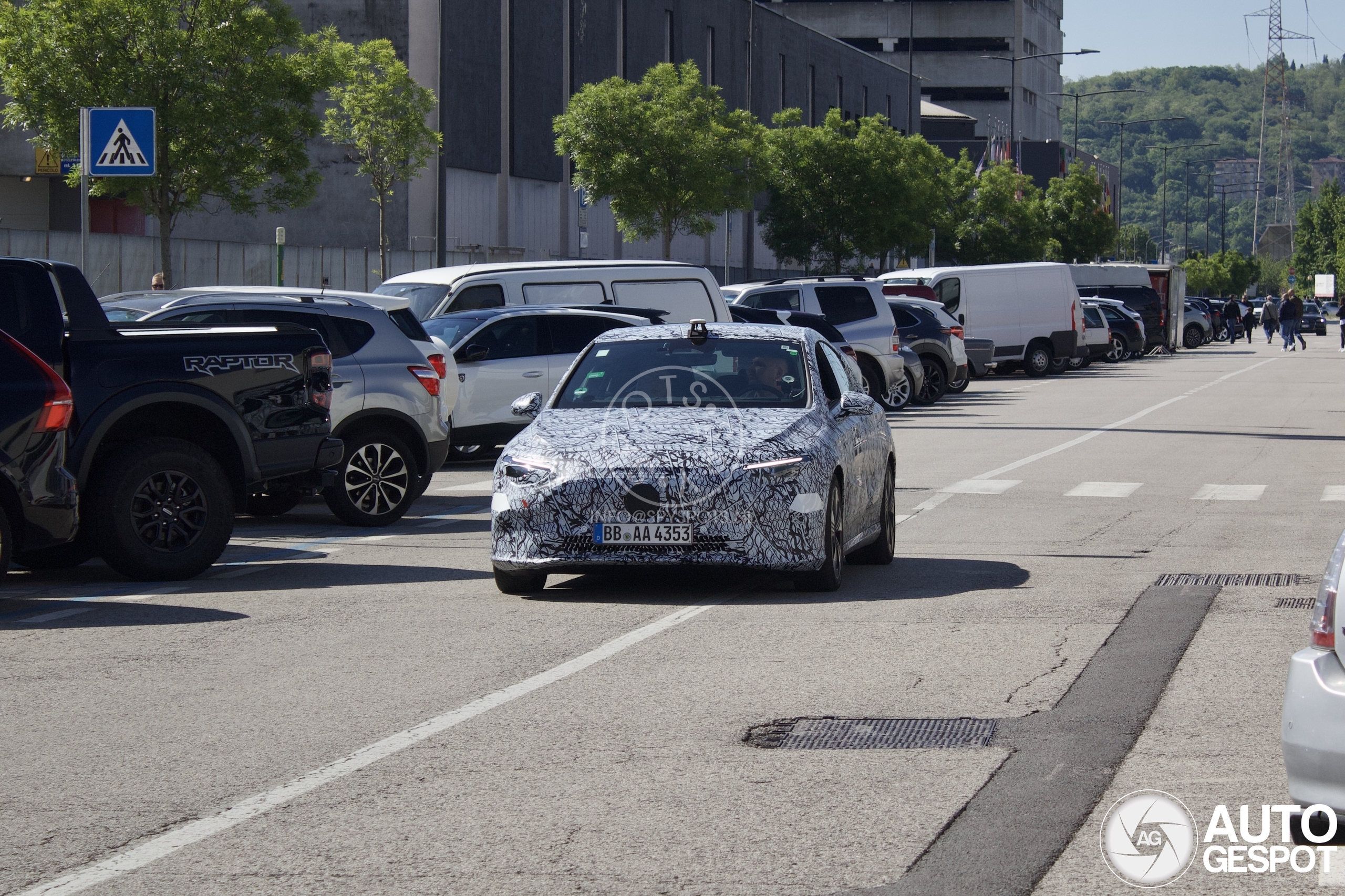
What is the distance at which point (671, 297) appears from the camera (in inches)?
949

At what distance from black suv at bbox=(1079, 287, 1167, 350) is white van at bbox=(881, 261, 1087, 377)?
16.2 metres

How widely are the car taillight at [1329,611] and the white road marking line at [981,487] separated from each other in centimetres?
1180

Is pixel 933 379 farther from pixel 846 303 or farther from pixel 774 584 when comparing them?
pixel 774 584

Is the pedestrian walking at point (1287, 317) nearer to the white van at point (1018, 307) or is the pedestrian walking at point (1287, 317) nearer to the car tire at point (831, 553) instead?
the white van at point (1018, 307)

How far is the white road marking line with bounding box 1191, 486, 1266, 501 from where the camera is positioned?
16.5m

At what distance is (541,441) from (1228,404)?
79.6 ft

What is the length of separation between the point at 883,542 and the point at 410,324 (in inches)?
237

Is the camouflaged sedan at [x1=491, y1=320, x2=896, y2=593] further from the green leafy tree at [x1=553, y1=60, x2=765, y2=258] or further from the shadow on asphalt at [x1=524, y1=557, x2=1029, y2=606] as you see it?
the green leafy tree at [x1=553, y1=60, x2=765, y2=258]

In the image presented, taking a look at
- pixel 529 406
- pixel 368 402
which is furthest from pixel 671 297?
pixel 529 406

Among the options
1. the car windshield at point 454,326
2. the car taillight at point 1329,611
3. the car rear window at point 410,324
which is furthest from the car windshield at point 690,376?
the car windshield at point 454,326

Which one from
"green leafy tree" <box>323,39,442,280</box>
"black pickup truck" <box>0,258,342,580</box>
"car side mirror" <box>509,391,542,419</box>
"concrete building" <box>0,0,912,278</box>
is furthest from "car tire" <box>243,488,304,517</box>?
"green leafy tree" <box>323,39,442,280</box>

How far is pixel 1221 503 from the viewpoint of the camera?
634 inches

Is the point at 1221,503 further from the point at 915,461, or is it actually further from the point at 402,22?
the point at 402,22

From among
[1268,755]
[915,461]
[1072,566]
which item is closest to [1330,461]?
[915,461]
